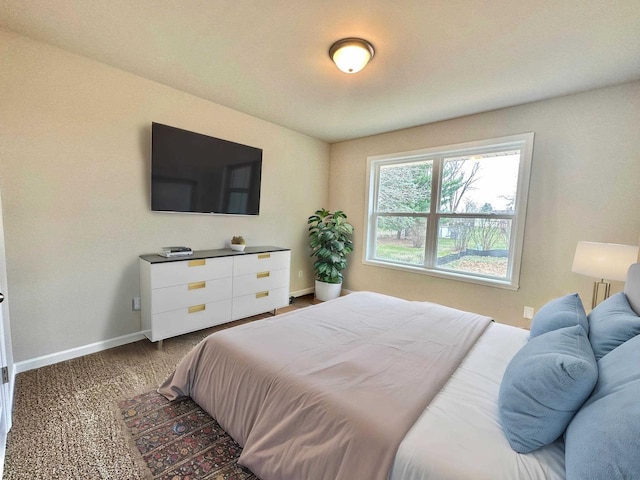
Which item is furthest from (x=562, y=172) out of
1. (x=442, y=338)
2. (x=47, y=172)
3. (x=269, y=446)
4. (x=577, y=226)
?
(x=47, y=172)

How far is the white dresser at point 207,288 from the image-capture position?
→ 97.9 inches

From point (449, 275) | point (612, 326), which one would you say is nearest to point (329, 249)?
point (449, 275)

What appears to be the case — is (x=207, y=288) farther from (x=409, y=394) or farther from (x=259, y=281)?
(x=409, y=394)

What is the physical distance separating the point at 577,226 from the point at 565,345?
217 centimetres

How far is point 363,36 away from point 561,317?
2.01m

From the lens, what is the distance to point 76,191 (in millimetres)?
2295

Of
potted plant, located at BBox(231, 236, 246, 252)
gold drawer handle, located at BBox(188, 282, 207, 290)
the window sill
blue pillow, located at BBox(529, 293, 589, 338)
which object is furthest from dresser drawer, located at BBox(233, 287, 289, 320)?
blue pillow, located at BBox(529, 293, 589, 338)

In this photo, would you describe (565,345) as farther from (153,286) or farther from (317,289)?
(317,289)

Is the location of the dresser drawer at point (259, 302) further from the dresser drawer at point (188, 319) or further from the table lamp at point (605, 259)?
the table lamp at point (605, 259)

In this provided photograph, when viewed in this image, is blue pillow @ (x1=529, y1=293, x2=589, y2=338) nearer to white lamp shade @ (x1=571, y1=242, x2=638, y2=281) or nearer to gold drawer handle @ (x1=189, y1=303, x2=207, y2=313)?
white lamp shade @ (x1=571, y1=242, x2=638, y2=281)

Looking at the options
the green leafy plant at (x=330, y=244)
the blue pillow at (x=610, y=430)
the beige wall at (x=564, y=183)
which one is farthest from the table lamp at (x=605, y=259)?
the green leafy plant at (x=330, y=244)

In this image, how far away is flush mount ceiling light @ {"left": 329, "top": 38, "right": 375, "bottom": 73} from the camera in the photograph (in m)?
1.92

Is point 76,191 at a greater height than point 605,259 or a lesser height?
greater

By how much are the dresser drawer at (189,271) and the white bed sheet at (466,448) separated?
89.5 inches
